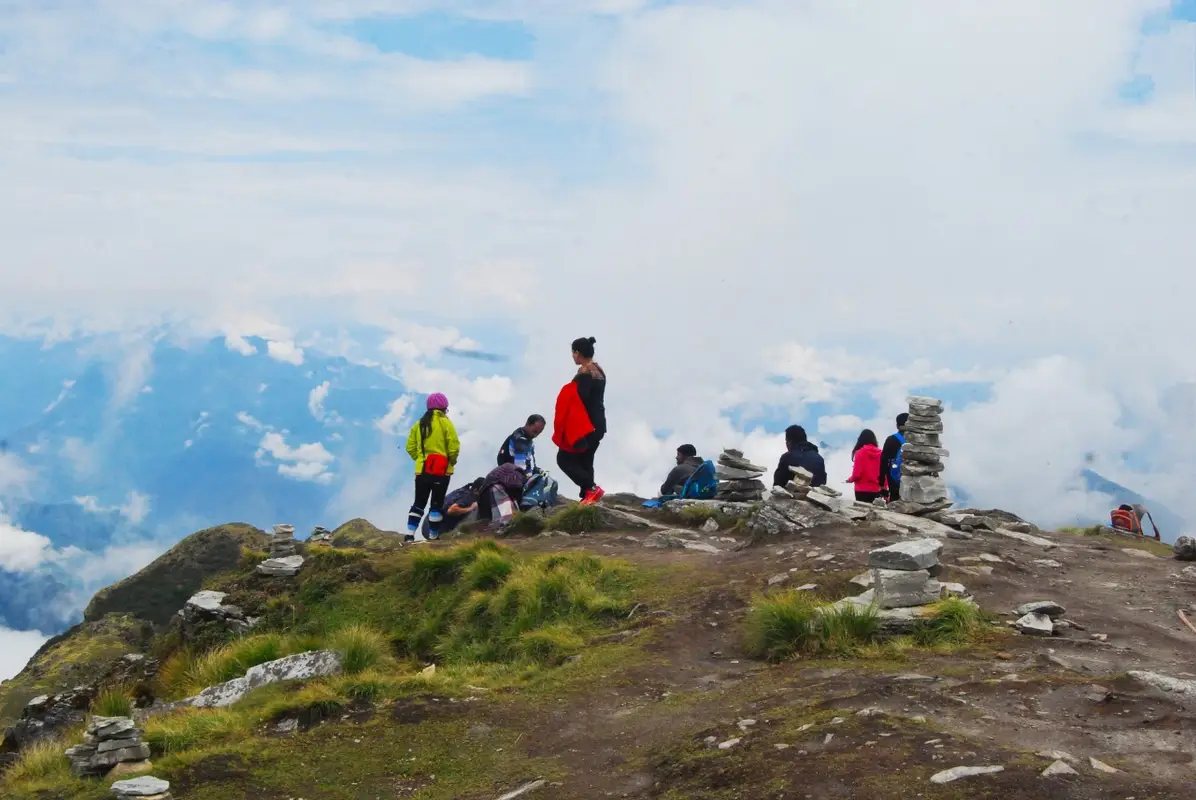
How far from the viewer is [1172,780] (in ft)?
19.7

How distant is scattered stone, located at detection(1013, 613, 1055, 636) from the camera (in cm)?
999

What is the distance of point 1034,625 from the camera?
10070mm

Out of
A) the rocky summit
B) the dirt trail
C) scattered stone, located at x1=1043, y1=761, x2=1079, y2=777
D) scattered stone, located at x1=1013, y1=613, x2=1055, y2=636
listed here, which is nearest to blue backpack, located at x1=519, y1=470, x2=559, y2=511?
the rocky summit

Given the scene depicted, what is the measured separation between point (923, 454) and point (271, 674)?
37.3 ft

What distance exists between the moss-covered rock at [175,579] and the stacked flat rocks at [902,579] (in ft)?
48.4

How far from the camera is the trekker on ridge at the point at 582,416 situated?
1773 cm

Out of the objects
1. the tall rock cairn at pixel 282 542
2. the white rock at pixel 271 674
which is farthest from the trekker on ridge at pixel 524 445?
the white rock at pixel 271 674

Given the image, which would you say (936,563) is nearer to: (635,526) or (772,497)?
(772,497)

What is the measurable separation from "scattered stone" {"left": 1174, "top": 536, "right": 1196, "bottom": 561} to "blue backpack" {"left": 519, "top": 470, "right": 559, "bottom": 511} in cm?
1020

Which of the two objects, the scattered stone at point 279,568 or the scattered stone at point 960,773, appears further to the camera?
the scattered stone at point 279,568

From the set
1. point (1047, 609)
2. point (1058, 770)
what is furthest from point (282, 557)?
point (1058, 770)

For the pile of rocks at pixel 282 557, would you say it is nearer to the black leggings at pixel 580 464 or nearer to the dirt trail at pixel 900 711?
the black leggings at pixel 580 464

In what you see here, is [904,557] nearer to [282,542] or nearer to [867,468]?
[867,468]

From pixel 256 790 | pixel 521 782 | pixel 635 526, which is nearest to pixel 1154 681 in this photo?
pixel 521 782
